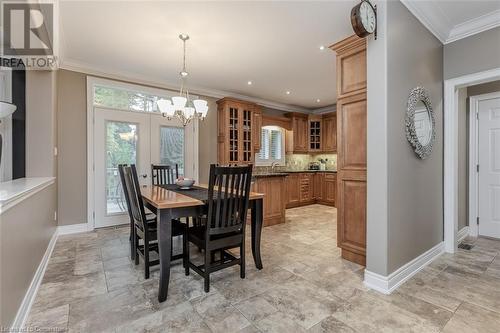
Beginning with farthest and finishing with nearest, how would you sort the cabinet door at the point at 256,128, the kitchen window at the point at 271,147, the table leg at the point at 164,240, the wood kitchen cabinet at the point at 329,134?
the wood kitchen cabinet at the point at 329,134, the kitchen window at the point at 271,147, the cabinet door at the point at 256,128, the table leg at the point at 164,240

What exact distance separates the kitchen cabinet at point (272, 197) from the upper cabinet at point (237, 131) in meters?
1.21

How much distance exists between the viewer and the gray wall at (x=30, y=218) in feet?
4.79

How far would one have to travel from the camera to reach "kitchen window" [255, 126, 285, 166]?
21.4ft

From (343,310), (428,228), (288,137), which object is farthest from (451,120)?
(288,137)

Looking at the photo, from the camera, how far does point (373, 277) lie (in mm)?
2201

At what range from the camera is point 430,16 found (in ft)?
8.43

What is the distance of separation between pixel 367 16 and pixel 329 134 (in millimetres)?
4843

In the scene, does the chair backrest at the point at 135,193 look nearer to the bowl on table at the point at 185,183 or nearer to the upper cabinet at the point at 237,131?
the bowl on table at the point at 185,183

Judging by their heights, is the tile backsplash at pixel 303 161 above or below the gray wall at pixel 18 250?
above

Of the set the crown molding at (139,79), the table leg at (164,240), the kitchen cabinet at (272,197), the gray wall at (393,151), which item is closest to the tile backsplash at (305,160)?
the crown molding at (139,79)

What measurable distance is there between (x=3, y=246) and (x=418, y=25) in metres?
3.94

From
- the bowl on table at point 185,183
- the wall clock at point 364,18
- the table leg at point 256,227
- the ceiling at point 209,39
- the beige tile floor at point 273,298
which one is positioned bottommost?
the beige tile floor at point 273,298

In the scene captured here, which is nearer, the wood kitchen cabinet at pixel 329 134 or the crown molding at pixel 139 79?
the crown molding at pixel 139 79

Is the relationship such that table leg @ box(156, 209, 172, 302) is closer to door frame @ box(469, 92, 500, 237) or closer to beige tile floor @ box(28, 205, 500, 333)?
beige tile floor @ box(28, 205, 500, 333)
